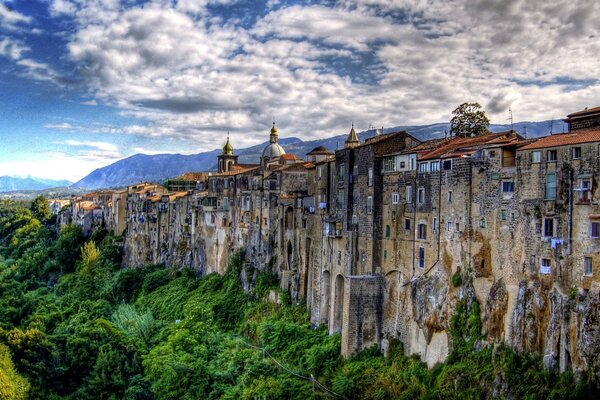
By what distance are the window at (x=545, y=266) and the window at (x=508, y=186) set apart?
3.76 meters

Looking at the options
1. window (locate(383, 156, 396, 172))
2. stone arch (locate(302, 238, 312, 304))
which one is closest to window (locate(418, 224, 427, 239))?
window (locate(383, 156, 396, 172))

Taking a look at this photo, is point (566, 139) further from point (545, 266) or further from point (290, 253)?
point (290, 253)

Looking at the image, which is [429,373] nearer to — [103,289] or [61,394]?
[61,394]

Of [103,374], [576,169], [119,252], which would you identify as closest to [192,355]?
[103,374]

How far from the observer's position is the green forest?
93.9ft

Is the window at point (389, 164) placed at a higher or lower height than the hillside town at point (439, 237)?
higher

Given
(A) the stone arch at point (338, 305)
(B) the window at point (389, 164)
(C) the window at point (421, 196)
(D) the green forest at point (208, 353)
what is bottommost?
(D) the green forest at point (208, 353)

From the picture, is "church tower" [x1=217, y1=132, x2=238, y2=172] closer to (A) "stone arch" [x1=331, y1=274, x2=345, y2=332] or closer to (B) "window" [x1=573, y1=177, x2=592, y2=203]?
(A) "stone arch" [x1=331, y1=274, x2=345, y2=332]

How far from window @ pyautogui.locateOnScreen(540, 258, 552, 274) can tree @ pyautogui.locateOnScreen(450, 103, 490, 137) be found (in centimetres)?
2030

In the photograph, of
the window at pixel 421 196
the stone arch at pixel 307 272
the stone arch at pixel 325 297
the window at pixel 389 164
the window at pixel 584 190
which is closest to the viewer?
the window at pixel 584 190

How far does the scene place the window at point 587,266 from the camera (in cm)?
2428

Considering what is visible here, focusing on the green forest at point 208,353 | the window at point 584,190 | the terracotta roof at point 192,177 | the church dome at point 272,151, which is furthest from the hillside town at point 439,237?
the terracotta roof at point 192,177

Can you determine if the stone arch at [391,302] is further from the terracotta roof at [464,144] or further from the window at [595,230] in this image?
the window at [595,230]

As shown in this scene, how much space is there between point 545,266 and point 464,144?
9.17 metres
